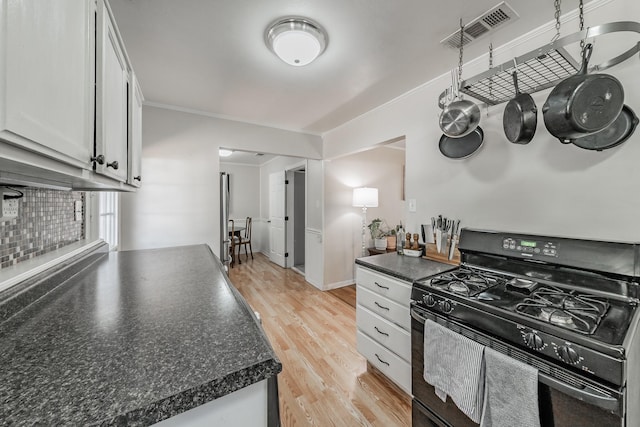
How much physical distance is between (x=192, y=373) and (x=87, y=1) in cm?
117

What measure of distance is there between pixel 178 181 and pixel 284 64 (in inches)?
69.4

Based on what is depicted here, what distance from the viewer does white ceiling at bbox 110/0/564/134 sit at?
1.39 m

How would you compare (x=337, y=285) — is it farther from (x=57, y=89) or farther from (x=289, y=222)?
(x=57, y=89)

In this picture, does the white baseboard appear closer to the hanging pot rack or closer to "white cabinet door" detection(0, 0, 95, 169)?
the hanging pot rack

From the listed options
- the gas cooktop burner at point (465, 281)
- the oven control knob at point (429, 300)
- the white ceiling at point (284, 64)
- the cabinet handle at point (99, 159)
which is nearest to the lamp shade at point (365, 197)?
the white ceiling at point (284, 64)

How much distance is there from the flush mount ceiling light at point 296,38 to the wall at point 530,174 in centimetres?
113

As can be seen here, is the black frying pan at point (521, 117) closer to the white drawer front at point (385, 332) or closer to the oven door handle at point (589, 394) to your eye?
the oven door handle at point (589, 394)

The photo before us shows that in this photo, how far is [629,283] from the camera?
1109mm

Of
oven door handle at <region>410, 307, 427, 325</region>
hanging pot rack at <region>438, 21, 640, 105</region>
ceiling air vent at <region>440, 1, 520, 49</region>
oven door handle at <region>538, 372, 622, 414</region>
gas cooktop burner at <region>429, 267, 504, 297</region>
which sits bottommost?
oven door handle at <region>538, 372, 622, 414</region>

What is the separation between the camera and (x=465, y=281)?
4.58 feet

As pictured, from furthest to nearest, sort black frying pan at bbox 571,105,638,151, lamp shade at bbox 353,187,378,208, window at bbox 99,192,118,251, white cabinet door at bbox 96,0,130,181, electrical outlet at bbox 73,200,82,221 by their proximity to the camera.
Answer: lamp shade at bbox 353,187,378,208 < window at bbox 99,192,118,251 < electrical outlet at bbox 73,200,82,221 < black frying pan at bbox 571,105,638,151 < white cabinet door at bbox 96,0,130,181

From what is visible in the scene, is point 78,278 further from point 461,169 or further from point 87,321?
point 461,169

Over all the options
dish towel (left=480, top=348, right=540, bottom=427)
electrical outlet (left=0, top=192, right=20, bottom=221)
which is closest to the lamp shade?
dish towel (left=480, top=348, right=540, bottom=427)

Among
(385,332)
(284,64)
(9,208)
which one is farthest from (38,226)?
(385,332)
